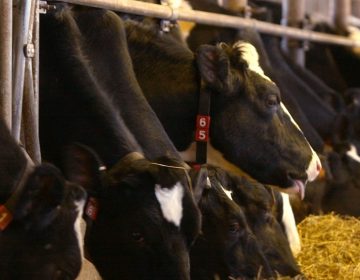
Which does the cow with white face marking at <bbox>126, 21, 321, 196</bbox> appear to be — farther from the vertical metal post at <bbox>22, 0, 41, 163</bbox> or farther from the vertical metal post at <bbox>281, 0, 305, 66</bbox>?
the vertical metal post at <bbox>281, 0, 305, 66</bbox>

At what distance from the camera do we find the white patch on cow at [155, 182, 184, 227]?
8.29ft

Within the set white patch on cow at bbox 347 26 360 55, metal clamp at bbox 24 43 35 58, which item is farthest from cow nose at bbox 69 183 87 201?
white patch on cow at bbox 347 26 360 55

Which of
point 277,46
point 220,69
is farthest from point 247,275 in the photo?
point 277,46

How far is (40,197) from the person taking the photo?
2.18 meters

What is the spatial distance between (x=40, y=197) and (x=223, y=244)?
113 centimetres

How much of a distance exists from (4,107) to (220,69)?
0.97 m

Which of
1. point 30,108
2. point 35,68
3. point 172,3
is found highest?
point 172,3

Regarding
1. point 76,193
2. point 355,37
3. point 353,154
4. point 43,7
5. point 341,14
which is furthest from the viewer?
point 341,14

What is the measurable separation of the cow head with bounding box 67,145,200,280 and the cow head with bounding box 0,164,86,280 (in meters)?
0.28

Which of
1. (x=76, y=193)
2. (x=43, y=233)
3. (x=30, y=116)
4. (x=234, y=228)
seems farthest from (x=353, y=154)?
(x=43, y=233)

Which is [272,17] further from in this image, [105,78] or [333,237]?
[105,78]

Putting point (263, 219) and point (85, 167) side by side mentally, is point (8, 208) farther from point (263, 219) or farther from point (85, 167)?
point (263, 219)

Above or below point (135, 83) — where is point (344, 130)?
below

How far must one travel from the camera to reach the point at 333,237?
416cm
